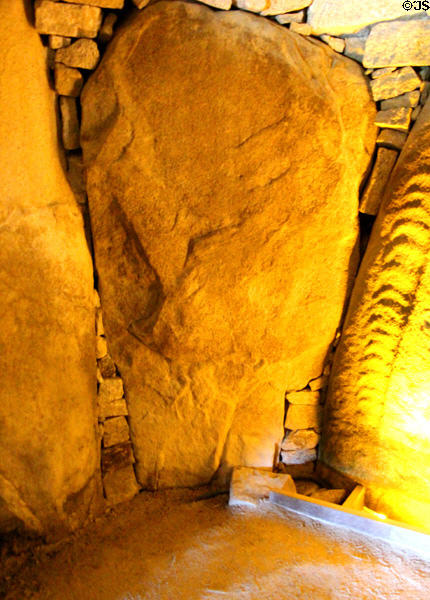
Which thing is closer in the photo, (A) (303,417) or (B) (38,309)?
(B) (38,309)

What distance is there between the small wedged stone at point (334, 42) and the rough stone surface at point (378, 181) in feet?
2.39

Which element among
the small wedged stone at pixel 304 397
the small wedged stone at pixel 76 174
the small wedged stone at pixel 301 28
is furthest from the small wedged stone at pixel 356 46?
the small wedged stone at pixel 304 397

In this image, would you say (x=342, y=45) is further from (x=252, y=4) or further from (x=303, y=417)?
(x=303, y=417)

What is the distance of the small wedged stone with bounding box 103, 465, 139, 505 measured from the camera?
3.56 m

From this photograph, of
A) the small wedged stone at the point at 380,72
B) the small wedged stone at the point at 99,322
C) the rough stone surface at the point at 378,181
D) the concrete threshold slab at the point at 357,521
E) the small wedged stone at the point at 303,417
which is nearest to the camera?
the concrete threshold slab at the point at 357,521

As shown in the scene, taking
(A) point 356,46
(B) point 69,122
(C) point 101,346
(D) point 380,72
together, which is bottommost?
(C) point 101,346

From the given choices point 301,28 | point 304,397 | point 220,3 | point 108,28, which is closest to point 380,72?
point 301,28

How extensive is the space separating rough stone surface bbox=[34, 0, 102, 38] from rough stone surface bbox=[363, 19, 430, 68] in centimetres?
176

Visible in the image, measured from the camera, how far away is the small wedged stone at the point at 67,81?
3118 millimetres

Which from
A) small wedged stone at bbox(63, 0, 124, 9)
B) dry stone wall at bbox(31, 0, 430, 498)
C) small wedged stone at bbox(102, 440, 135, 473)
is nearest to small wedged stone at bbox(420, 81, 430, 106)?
dry stone wall at bbox(31, 0, 430, 498)

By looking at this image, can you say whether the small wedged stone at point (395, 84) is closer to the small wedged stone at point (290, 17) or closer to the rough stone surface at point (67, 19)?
the small wedged stone at point (290, 17)

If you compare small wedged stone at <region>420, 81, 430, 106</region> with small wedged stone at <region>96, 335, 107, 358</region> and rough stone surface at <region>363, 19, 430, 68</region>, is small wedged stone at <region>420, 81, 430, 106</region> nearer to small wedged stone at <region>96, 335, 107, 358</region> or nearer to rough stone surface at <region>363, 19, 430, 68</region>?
rough stone surface at <region>363, 19, 430, 68</region>

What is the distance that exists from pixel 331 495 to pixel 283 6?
326cm

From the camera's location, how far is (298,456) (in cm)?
376
